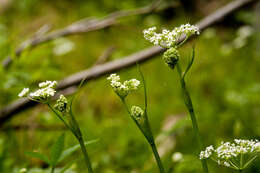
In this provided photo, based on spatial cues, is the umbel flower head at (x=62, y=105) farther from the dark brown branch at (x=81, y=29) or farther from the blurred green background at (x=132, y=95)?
the dark brown branch at (x=81, y=29)

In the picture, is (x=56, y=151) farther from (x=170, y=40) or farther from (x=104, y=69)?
(x=104, y=69)

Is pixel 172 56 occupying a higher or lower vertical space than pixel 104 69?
lower

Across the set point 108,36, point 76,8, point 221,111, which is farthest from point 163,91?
point 76,8

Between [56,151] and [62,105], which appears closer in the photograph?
[62,105]

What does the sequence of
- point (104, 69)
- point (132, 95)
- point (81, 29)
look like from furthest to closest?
point (132, 95), point (81, 29), point (104, 69)

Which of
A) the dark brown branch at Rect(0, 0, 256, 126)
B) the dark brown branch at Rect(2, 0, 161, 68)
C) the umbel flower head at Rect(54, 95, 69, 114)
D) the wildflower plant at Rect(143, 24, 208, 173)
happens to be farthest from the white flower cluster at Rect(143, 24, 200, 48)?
the dark brown branch at Rect(2, 0, 161, 68)

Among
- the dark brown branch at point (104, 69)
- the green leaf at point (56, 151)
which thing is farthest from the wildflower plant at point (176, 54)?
the dark brown branch at point (104, 69)

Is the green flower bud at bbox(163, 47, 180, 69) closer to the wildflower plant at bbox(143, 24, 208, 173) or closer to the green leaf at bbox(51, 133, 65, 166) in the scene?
the wildflower plant at bbox(143, 24, 208, 173)

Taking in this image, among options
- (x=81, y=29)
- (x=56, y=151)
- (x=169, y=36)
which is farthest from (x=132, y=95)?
(x=169, y=36)

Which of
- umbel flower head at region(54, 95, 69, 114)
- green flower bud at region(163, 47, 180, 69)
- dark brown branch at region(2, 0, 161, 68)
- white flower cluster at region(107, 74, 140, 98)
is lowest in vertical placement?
umbel flower head at region(54, 95, 69, 114)
